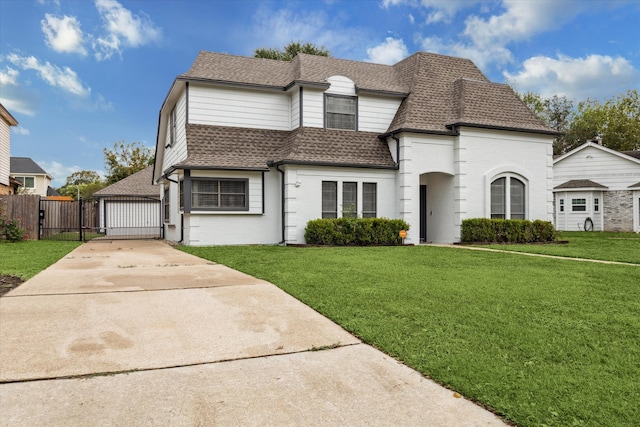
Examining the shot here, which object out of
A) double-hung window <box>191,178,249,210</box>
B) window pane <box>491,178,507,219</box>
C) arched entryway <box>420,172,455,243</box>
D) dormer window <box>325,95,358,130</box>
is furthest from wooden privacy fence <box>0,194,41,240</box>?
window pane <box>491,178,507,219</box>

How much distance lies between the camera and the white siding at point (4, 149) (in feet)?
74.9

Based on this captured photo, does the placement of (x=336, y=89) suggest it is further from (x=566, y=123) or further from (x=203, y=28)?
(x=566, y=123)

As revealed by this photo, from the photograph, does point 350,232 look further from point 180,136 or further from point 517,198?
point 180,136

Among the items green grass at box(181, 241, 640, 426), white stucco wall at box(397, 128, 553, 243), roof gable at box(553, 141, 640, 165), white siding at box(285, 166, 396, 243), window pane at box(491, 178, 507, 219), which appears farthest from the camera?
roof gable at box(553, 141, 640, 165)

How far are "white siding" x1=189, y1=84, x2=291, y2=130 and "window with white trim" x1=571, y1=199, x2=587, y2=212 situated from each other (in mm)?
19898

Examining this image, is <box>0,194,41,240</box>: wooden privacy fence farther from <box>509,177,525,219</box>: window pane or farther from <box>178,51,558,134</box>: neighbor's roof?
<box>509,177,525,219</box>: window pane

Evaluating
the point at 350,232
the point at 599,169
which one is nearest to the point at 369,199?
the point at 350,232

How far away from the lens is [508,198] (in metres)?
16.4

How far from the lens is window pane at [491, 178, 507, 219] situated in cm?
1638

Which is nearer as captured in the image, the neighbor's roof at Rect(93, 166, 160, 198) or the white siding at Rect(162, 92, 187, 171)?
the white siding at Rect(162, 92, 187, 171)

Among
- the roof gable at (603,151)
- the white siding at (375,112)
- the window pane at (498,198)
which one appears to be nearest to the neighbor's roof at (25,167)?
the white siding at (375,112)

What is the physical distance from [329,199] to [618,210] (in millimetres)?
20000

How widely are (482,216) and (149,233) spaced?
1899 centimetres

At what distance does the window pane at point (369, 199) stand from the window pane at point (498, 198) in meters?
4.61
